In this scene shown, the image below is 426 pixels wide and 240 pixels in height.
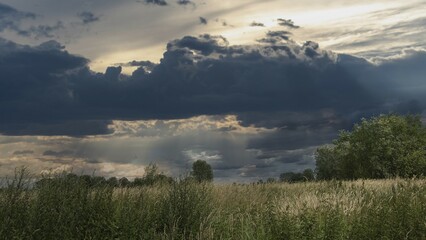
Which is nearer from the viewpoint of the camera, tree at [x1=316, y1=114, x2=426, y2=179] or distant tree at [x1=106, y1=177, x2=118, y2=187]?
distant tree at [x1=106, y1=177, x2=118, y2=187]

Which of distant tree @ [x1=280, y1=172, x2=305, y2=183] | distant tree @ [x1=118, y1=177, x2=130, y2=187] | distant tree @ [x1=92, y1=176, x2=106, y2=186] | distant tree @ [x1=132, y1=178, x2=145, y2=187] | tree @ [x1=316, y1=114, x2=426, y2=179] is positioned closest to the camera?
distant tree @ [x1=92, y1=176, x2=106, y2=186]

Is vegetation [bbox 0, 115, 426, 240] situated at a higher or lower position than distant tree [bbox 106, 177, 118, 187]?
lower

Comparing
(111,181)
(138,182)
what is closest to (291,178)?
(138,182)

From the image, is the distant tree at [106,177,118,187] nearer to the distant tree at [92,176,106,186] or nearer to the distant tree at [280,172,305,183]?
the distant tree at [92,176,106,186]

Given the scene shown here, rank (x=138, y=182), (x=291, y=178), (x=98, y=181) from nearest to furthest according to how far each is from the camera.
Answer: (x=98, y=181)
(x=138, y=182)
(x=291, y=178)

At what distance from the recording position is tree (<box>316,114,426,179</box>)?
57.3 m

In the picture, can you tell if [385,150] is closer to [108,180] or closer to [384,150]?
[384,150]

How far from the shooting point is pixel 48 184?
13.7 metres

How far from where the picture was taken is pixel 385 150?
57.3 m

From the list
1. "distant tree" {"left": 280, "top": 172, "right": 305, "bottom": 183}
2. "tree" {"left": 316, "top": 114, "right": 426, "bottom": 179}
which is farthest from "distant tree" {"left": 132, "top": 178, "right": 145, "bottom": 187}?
"tree" {"left": 316, "top": 114, "right": 426, "bottom": 179}

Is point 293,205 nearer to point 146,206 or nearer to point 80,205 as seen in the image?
point 146,206

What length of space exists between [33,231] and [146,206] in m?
4.44

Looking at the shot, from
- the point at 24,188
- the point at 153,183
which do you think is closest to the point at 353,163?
the point at 153,183

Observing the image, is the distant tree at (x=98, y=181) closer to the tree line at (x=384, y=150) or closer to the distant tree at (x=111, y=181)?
the distant tree at (x=111, y=181)
